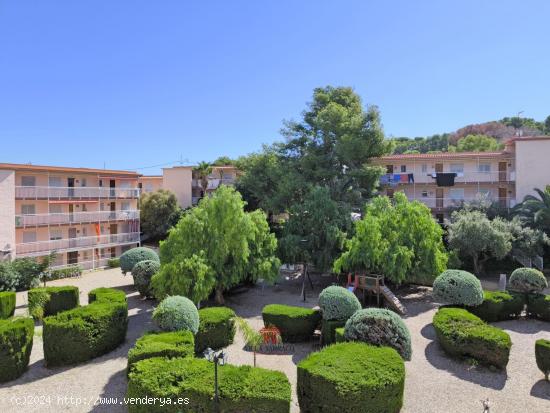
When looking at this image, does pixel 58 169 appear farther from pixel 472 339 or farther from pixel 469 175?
pixel 469 175

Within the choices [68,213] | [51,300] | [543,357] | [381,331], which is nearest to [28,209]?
[68,213]

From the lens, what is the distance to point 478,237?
2691cm

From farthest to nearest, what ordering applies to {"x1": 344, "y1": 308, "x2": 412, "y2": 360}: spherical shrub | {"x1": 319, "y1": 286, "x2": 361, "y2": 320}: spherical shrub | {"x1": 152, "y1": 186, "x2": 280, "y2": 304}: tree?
1. {"x1": 152, "y1": 186, "x2": 280, "y2": 304}: tree
2. {"x1": 319, "y1": 286, "x2": 361, "y2": 320}: spherical shrub
3. {"x1": 344, "y1": 308, "x2": 412, "y2": 360}: spherical shrub

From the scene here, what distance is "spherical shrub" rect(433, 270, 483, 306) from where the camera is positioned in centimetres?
1814

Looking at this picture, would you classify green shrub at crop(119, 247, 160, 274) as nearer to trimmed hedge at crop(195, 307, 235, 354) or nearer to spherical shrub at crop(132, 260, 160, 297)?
spherical shrub at crop(132, 260, 160, 297)

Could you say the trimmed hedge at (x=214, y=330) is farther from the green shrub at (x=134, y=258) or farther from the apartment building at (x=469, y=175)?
the apartment building at (x=469, y=175)

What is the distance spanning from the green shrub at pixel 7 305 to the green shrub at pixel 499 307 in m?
24.3

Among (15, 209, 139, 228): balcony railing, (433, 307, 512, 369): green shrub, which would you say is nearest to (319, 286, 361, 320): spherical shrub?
(433, 307, 512, 369): green shrub

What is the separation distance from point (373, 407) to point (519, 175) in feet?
110

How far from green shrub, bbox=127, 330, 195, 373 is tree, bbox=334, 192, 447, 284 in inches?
469

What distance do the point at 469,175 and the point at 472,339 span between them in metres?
29.4

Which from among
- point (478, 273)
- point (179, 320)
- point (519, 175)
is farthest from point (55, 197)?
point (519, 175)

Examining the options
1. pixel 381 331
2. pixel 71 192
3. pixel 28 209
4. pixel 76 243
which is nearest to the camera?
pixel 381 331

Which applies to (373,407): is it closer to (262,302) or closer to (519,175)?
(262,302)
